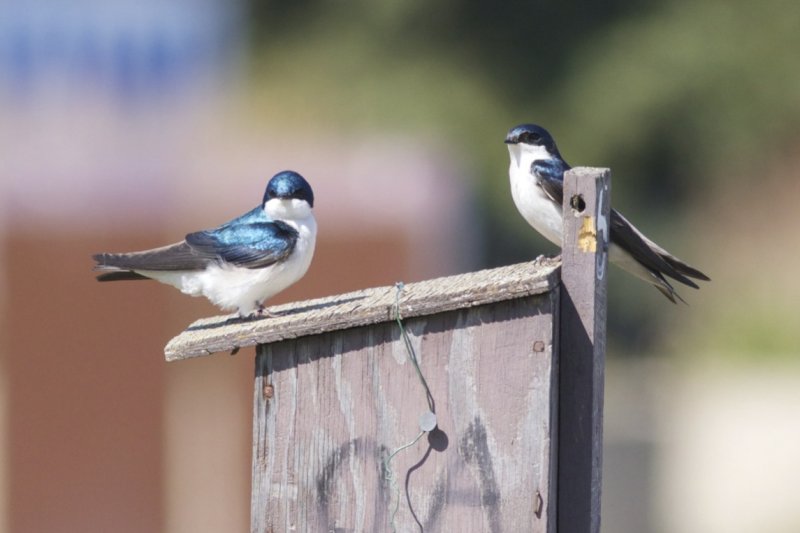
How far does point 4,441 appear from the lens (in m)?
5.96

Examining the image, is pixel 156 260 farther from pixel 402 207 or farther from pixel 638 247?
pixel 402 207

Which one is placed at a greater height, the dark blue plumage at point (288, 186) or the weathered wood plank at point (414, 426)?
the dark blue plumage at point (288, 186)

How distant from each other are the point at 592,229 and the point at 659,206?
9.32 meters

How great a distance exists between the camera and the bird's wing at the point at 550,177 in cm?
374

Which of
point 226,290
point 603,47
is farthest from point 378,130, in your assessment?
point 226,290

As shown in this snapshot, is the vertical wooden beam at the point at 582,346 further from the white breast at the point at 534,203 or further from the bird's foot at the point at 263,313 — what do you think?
the white breast at the point at 534,203

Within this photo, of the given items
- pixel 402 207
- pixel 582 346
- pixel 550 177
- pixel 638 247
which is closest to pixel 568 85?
pixel 402 207

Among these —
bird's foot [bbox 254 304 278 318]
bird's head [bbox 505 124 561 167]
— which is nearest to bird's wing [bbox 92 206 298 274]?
bird's foot [bbox 254 304 278 318]

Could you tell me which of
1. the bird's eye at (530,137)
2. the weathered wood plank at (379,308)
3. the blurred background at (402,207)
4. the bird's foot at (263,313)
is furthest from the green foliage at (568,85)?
the weathered wood plank at (379,308)

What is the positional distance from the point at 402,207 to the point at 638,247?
345 centimetres

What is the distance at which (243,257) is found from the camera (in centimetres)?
356

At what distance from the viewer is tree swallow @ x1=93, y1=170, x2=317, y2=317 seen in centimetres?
353

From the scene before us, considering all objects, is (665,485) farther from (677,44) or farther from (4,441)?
(4,441)

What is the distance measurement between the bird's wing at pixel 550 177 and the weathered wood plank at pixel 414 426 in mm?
1108
